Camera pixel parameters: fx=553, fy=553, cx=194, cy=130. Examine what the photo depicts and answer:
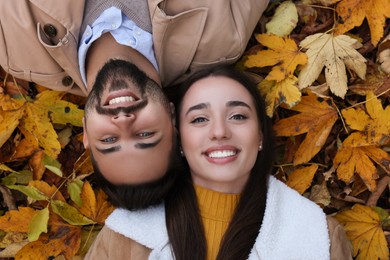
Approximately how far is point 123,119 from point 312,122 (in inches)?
30.5

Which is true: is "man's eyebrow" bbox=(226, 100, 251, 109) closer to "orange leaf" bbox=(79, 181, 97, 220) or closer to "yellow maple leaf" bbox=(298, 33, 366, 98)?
"yellow maple leaf" bbox=(298, 33, 366, 98)

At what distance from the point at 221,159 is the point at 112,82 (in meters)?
0.46

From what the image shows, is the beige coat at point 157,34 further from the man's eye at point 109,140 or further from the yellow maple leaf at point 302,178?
the yellow maple leaf at point 302,178

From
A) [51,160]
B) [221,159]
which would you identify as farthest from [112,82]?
[51,160]

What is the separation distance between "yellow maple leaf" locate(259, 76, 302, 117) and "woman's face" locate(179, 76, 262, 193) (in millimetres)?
142

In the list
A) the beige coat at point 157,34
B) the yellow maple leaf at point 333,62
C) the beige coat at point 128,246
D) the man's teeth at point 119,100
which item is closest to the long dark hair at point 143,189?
the beige coat at point 128,246

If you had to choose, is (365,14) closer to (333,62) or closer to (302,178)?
(333,62)

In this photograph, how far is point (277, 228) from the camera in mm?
1999

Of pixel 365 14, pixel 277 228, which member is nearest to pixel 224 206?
pixel 277 228

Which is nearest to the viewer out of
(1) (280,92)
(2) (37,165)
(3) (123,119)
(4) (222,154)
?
(3) (123,119)

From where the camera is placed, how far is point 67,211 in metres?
2.25

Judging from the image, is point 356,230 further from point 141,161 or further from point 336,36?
point 141,161

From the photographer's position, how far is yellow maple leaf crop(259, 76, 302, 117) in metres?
2.10

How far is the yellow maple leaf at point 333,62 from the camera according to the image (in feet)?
6.87
